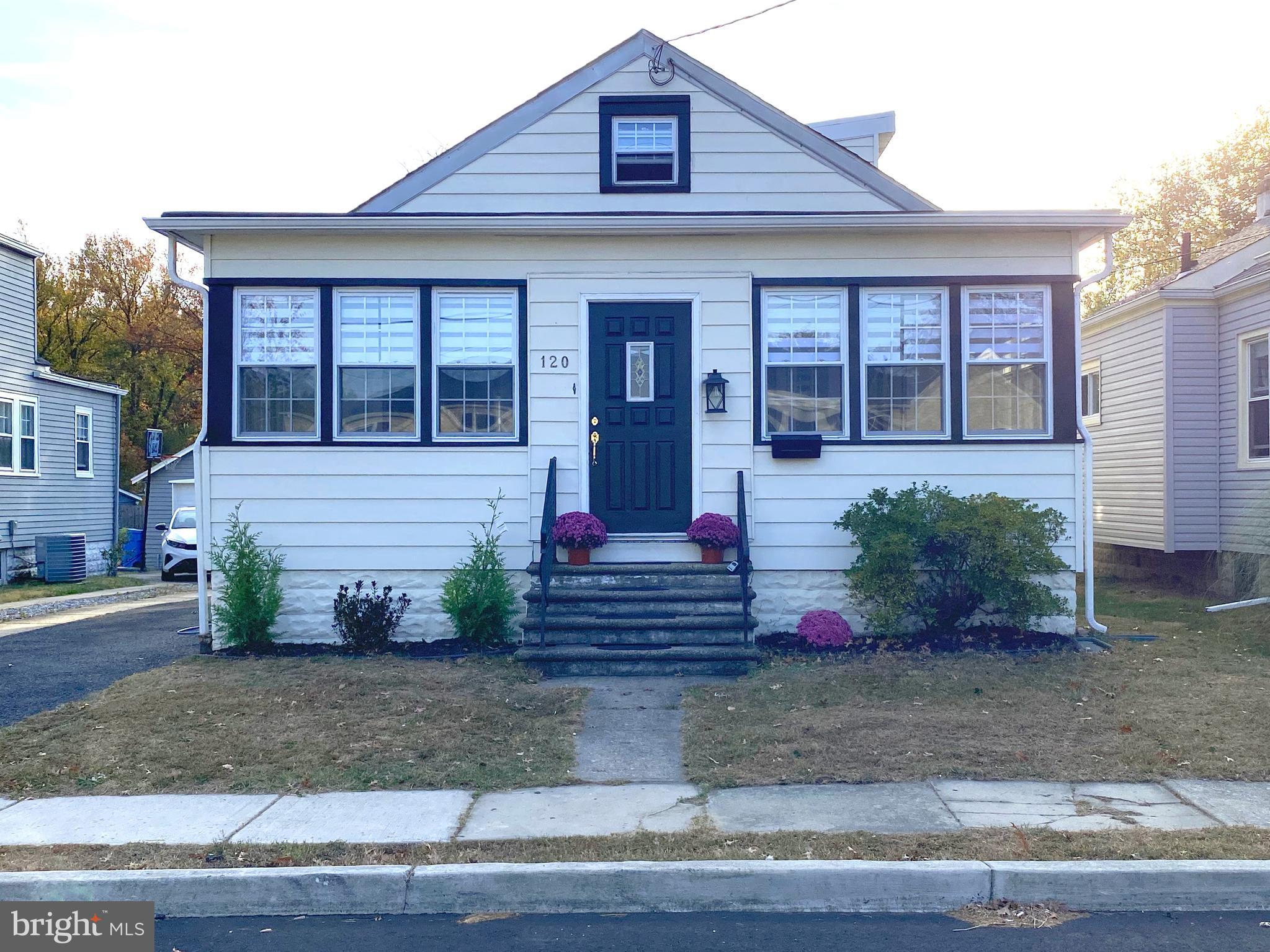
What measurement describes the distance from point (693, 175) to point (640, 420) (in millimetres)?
2756

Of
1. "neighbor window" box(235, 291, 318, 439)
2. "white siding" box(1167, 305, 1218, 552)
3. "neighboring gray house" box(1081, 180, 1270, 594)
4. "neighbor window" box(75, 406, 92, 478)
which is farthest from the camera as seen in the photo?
"neighbor window" box(75, 406, 92, 478)

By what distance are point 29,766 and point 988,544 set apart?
7.38 m

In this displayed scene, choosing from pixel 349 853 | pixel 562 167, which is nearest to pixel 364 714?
pixel 349 853

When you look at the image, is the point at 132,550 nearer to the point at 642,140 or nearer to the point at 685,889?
the point at 642,140

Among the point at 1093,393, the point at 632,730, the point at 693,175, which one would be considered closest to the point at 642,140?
the point at 693,175

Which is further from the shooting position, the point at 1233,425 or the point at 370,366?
the point at 1233,425

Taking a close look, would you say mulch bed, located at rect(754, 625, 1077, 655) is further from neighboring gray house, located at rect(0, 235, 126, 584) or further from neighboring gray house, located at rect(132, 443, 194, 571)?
neighboring gray house, located at rect(132, 443, 194, 571)

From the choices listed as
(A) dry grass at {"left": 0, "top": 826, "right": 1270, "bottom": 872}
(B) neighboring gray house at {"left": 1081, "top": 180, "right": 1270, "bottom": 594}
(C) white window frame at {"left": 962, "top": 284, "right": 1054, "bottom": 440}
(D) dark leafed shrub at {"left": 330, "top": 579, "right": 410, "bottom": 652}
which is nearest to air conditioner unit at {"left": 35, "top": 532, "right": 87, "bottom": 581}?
(D) dark leafed shrub at {"left": 330, "top": 579, "right": 410, "bottom": 652}

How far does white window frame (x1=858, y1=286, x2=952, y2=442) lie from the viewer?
995cm

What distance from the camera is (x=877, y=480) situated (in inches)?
389

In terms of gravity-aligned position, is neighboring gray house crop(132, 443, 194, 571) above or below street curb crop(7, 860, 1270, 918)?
above

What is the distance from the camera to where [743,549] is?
364 inches

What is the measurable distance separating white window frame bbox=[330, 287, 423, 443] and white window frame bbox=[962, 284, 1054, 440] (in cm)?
533

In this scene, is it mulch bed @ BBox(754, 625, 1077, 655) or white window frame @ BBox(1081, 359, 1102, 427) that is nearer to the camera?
mulch bed @ BBox(754, 625, 1077, 655)
